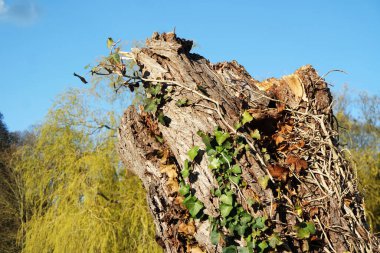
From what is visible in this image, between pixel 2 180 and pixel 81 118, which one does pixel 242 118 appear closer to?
pixel 81 118

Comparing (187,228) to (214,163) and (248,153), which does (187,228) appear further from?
(248,153)

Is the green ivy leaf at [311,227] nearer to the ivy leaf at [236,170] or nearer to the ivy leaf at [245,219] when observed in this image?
the ivy leaf at [245,219]

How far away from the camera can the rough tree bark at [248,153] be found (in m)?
2.67

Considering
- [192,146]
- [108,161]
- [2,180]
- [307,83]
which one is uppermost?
[2,180]

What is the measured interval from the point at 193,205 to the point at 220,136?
1.57ft

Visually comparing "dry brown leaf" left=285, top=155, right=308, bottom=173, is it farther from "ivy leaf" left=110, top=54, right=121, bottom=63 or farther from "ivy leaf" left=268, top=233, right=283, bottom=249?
"ivy leaf" left=110, top=54, right=121, bottom=63

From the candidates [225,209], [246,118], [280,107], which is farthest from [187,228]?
[280,107]

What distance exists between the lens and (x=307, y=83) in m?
3.27

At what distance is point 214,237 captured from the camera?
2588mm

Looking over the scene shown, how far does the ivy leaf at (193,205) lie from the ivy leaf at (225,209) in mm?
155

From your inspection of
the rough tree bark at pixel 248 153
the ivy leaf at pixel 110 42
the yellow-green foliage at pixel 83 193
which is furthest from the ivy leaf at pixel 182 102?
the yellow-green foliage at pixel 83 193

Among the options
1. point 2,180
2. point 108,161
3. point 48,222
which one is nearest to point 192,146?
point 108,161

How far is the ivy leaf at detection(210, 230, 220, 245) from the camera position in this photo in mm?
2580

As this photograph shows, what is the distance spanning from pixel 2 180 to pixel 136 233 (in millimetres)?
8895
